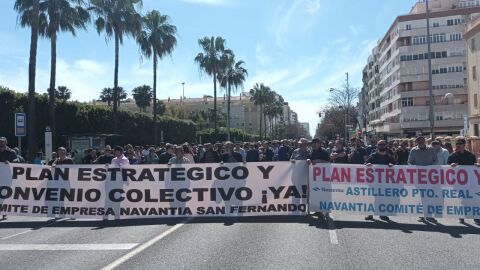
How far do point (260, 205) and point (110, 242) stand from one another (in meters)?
3.61

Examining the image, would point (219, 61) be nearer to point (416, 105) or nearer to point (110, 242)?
point (416, 105)

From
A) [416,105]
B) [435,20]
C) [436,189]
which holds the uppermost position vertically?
[435,20]

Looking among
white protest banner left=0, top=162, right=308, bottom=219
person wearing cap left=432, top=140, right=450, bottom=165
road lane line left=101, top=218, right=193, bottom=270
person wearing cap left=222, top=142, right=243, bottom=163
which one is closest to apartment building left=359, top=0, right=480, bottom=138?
person wearing cap left=432, top=140, right=450, bottom=165

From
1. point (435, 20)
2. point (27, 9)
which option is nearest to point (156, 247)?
point (27, 9)

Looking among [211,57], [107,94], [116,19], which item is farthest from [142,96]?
[116,19]

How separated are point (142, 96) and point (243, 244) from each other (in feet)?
281

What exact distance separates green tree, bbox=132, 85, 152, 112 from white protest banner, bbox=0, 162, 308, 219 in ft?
265

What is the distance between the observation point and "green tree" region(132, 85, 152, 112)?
91.8 metres

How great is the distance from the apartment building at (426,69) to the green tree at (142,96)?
38678mm

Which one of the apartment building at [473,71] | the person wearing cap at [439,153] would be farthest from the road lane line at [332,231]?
the apartment building at [473,71]

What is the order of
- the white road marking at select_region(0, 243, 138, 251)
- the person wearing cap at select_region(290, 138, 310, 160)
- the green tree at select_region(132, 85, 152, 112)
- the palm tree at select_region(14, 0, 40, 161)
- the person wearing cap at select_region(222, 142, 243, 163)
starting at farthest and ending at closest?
the green tree at select_region(132, 85, 152, 112) < the palm tree at select_region(14, 0, 40, 161) < the person wearing cap at select_region(222, 142, 243, 163) < the person wearing cap at select_region(290, 138, 310, 160) < the white road marking at select_region(0, 243, 138, 251)

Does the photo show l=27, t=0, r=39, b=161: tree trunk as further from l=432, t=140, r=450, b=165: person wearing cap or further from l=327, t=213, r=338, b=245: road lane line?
l=432, t=140, r=450, b=165: person wearing cap

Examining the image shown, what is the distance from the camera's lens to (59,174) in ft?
39.1

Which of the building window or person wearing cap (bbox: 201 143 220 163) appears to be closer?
person wearing cap (bbox: 201 143 220 163)
